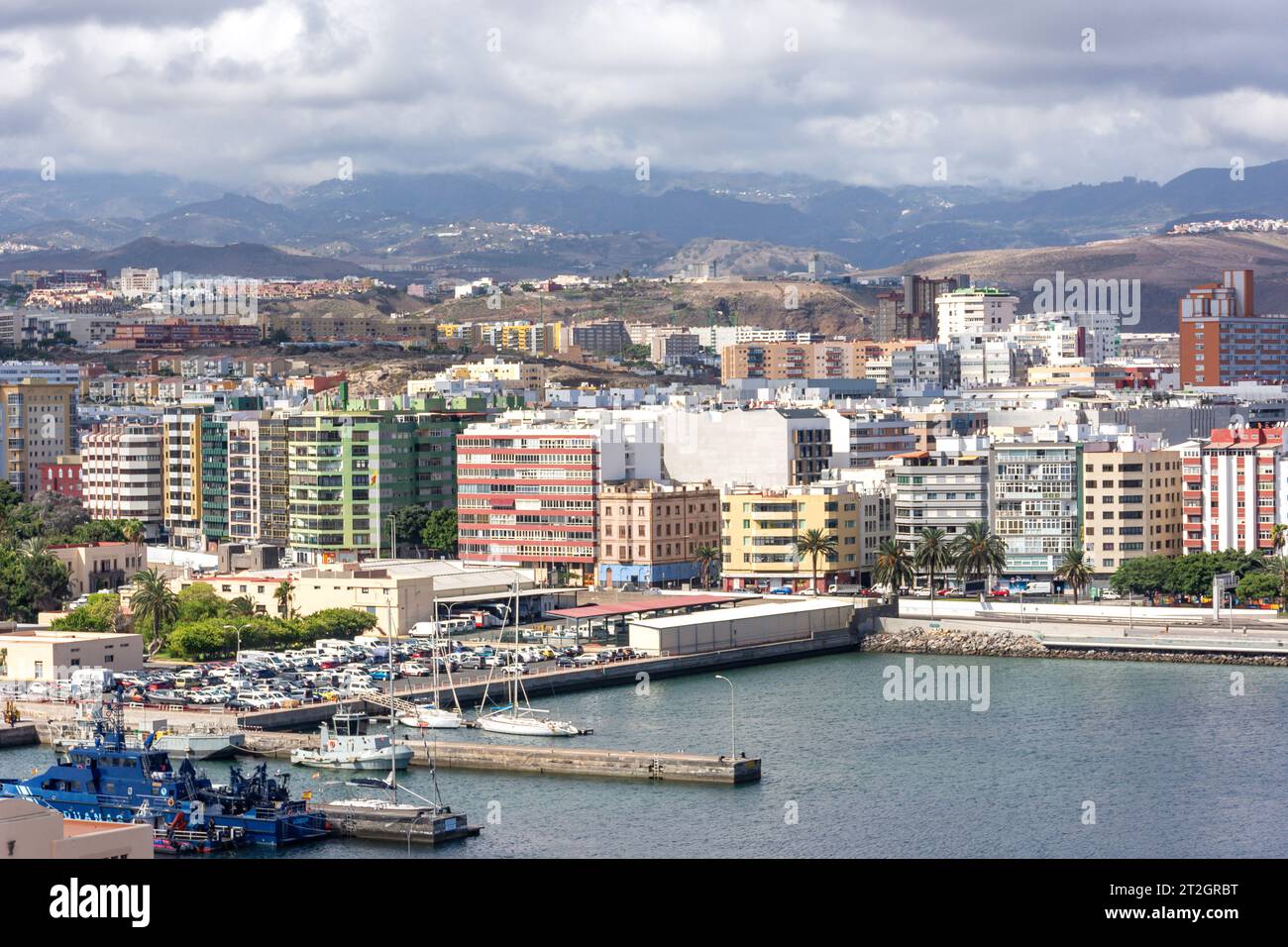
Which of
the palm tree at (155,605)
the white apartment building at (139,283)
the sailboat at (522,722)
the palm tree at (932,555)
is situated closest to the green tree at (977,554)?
the palm tree at (932,555)

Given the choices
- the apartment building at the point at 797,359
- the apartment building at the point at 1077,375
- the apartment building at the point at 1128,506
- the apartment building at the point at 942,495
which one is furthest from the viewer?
the apartment building at the point at 797,359

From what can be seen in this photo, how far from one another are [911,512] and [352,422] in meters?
14.3

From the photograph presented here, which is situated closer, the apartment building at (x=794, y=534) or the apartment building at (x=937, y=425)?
the apartment building at (x=794, y=534)

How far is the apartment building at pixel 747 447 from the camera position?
5319 cm

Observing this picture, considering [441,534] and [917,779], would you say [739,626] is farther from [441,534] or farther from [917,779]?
[917,779]

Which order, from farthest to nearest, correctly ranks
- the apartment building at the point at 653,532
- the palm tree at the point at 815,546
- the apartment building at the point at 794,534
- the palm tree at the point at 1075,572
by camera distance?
the apartment building at the point at 653,532 < the apartment building at the point at 794,534 < the palm tree at the point at 815,546 < the palm tree at the point at 1075,572

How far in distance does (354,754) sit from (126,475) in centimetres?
3442

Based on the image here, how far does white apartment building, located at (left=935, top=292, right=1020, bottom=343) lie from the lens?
13175cm

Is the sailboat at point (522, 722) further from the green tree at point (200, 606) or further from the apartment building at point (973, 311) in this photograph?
the apartment building at point (973, 311)

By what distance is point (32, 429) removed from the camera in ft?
219

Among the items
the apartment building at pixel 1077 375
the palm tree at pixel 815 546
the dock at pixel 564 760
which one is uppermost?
the apartment building at pixel 1077 375

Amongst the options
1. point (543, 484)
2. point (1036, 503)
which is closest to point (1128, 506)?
point (1036, 503)

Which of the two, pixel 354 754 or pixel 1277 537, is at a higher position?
pixel 1277 537
